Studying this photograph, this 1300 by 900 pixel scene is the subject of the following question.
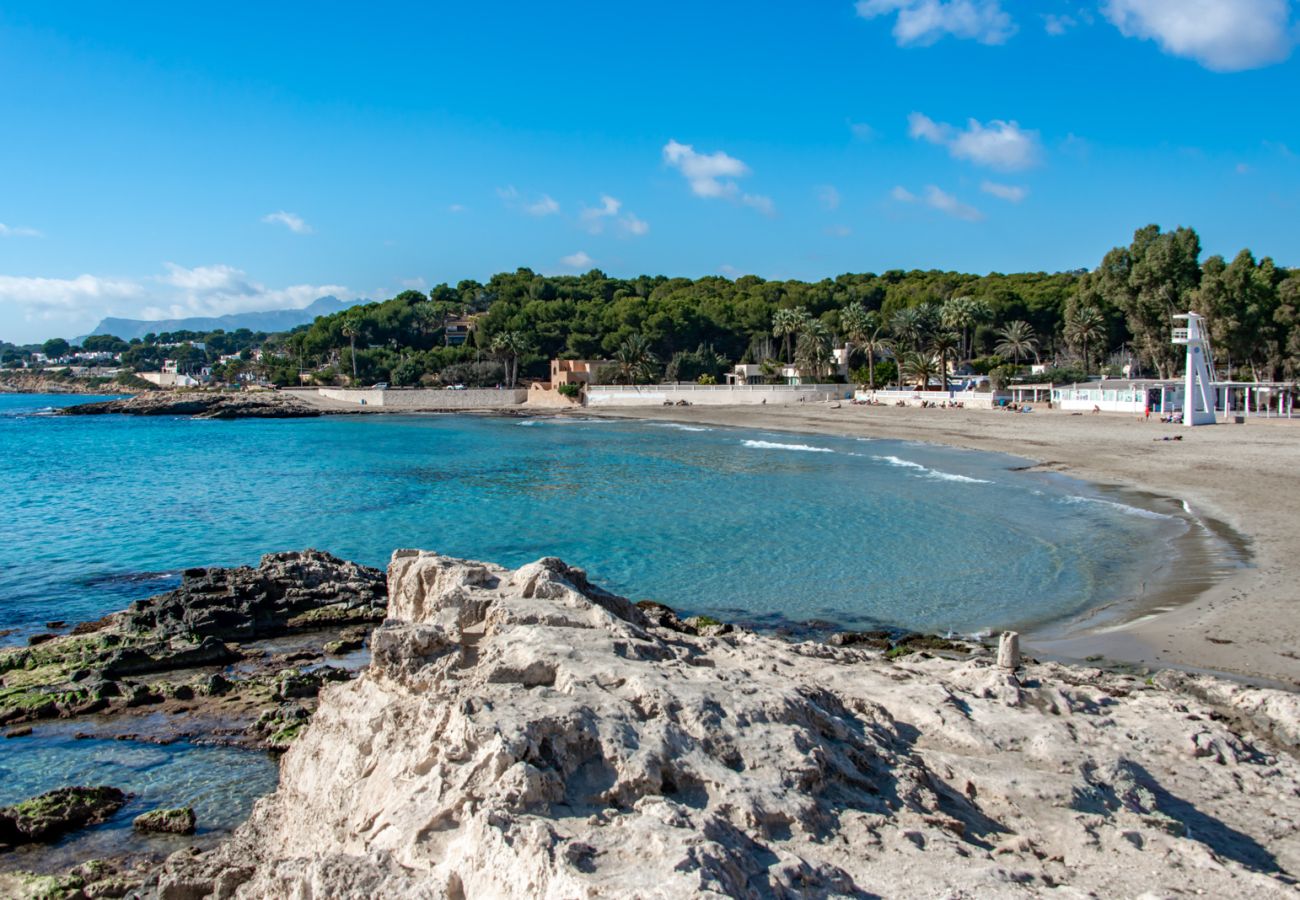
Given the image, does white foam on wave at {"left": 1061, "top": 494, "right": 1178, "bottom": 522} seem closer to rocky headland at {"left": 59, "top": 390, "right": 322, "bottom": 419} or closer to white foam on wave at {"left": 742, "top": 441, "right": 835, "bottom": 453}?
white foam on wave at {"left": 742, "top": 441, "right": 835, "bottom": 453}

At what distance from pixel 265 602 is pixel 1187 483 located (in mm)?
28901

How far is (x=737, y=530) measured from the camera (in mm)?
25188

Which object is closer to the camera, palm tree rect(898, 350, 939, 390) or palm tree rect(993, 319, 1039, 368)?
palm tree rect(898, 350, 939, 390)

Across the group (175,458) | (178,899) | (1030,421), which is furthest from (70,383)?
(178,899)

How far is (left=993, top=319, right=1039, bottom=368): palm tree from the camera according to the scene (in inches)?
3447

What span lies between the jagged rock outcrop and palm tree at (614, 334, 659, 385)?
8610 centimetres

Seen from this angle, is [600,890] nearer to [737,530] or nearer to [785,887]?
[785,887]

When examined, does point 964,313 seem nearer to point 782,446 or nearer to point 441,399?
point 782,446

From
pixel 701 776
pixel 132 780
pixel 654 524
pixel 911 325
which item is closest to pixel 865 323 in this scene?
pixel 911 325

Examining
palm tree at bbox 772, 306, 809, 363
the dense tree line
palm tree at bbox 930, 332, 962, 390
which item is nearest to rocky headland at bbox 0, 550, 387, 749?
the dense tree line

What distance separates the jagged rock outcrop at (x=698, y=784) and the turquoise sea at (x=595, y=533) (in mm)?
3580

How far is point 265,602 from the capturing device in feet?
55.0

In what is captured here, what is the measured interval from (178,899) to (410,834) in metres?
2.57

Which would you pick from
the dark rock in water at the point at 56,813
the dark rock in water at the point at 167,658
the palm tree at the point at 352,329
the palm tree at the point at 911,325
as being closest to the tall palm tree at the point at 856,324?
the palm tree at the point at 911,325
